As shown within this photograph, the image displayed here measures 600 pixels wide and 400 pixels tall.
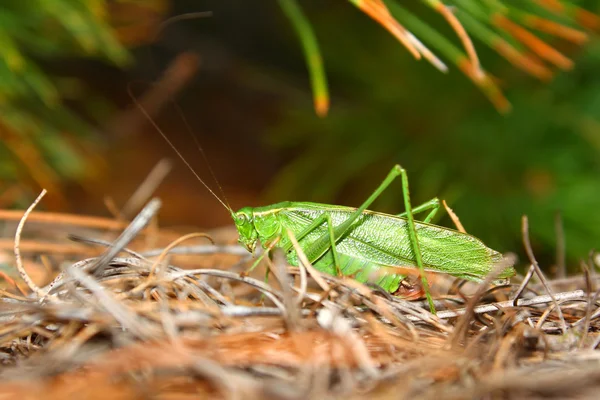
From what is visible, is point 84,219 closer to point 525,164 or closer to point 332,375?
point 332,375

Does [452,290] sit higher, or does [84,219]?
[84,219]

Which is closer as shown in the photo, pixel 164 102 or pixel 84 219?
pixel 84 219

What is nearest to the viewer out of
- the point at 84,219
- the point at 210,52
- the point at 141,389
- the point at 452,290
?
the point at 141,389

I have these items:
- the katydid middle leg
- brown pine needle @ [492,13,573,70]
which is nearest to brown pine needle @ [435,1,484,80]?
brown pine needle @ [492,13,573,70]

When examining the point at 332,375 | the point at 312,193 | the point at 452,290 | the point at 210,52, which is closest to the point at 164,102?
the point at 210,52

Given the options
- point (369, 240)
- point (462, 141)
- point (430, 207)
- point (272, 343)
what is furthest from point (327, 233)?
point (462, 141)

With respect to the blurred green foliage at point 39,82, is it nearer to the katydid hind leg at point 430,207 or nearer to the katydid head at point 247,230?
the katydid head at point 247,230
